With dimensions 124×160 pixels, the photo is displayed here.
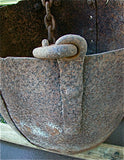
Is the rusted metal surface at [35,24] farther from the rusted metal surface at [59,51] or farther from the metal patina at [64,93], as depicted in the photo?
the rusted metal surface at [59,51]

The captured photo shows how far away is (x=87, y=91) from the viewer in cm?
67

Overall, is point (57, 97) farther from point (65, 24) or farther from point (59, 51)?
point (65, 24)

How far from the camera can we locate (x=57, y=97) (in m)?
0.67

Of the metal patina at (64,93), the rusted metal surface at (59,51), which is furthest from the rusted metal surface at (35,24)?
the rusted metal surface at (59,51)

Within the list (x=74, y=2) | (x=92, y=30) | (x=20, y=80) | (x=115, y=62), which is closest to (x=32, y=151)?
(x=20, y=80)

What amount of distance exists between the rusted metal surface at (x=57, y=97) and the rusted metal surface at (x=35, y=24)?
0.78 m

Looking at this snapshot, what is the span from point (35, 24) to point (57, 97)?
1083 mm

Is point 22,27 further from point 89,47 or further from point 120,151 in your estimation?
point 120,151

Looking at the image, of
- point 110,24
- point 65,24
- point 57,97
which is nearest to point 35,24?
point 65,24

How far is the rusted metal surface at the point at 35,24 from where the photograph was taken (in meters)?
1.43

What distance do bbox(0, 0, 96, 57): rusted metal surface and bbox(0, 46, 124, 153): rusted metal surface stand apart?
778 millimetres

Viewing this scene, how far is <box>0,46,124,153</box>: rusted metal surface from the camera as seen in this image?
64 cm

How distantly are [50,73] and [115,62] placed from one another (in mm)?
248

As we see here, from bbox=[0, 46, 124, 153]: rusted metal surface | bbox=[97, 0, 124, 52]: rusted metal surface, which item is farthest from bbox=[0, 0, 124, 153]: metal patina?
bbox=[97, 0, 124, 52]: rusted metal surface
